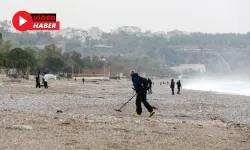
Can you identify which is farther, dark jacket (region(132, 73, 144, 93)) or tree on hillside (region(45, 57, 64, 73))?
tree on hillside (region(45, 57, 64, 73))

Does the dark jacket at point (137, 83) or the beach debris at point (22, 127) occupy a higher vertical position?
the dark jacket at point (137, 83)

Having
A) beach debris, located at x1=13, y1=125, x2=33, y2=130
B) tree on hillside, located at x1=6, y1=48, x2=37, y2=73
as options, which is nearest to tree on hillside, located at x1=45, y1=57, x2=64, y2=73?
tree on hillside, located at x1=6, y1=48, x2=37, y2=73

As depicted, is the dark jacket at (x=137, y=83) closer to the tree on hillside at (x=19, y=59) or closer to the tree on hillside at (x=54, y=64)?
the tree on hillside at (x=19, y=59)

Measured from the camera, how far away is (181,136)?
10086 mm

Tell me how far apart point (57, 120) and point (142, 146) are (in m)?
4.00

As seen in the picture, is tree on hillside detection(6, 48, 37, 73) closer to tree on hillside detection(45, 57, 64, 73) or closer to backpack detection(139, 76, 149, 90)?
tree on hillside detection(45, 57, 64, 73)

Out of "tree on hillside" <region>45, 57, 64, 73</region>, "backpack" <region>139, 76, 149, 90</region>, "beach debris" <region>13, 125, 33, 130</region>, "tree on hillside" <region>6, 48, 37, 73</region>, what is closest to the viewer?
"beach debris" <region>13, 125, 33, 130</region>

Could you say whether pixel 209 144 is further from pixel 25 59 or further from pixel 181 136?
pixel 25 59

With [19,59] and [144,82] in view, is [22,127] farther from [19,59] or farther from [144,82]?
[19,59]

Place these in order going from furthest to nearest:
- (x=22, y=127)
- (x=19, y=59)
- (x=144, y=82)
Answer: (x=19, y=59), (x=144, y=82), (x=22, y=127)

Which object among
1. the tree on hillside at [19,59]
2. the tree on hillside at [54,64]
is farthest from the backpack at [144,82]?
the tree on hillside at [54,64]

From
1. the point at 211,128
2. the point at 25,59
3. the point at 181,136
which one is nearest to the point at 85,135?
the point at 181,136

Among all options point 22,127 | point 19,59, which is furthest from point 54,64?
point 22,127

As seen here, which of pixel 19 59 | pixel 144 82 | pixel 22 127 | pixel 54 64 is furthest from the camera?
pixel 54 64
